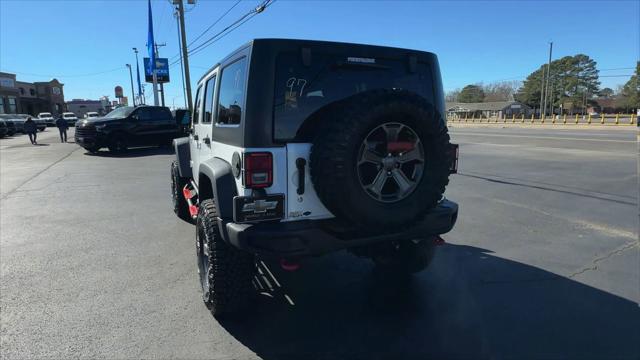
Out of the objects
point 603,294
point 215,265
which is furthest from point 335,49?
point 603,294

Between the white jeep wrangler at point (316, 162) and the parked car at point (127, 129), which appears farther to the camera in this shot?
the parked car at point (127, 129)

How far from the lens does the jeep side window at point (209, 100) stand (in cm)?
387

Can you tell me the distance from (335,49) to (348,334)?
216cm

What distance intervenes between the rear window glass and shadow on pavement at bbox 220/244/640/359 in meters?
1.51

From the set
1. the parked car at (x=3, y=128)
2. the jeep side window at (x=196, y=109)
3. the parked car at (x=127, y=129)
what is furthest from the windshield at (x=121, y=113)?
the parked car at (x=3, y=128)

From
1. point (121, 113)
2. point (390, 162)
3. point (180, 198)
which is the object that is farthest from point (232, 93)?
point (121, 113)

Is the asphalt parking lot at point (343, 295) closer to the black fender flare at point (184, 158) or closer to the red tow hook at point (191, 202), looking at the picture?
the red tow hook at point (191, 202)

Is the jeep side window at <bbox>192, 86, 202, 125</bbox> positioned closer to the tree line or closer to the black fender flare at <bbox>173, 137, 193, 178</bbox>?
the black fender flare at <bbox>173, 137, 193, 178</bbox>

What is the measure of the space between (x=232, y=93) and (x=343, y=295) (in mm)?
2036

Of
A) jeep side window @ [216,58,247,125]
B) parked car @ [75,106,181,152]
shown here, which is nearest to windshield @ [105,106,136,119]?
parked car @ [75,106,181,152]

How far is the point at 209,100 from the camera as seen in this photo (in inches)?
161

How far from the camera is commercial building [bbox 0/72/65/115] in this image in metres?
62.3

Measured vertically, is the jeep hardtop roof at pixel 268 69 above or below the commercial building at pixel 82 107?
below

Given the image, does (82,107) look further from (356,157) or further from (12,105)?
(356,157)
